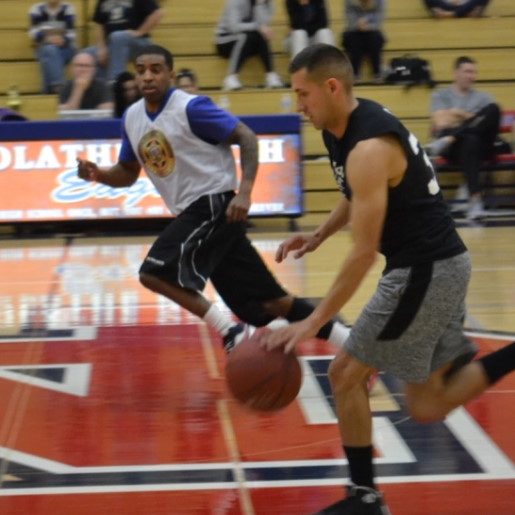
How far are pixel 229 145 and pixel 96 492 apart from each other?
6.95 feet

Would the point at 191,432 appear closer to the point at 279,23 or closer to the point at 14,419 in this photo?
the point at 14,419

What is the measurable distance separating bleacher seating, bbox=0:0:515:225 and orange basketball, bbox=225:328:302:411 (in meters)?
9.81

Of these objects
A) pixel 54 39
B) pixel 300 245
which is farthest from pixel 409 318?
pixel 54 39

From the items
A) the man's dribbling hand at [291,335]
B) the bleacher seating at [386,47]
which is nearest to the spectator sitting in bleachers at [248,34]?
the bleacher seating at [386,47]

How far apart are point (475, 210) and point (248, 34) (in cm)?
390

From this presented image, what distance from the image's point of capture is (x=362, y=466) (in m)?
3.81

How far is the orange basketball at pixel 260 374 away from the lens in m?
4.06

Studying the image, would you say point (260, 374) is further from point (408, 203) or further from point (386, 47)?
point (386, 47)

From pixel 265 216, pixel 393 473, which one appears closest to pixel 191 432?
pixel 393 473

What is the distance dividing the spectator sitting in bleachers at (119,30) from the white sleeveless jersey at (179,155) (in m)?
7.95

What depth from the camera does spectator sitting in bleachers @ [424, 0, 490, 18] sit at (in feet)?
50.0

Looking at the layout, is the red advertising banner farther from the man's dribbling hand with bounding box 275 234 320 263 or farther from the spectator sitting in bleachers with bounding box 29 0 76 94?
the man's dribbling hand with bounding box 275 234 320 263

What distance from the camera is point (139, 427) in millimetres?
5078

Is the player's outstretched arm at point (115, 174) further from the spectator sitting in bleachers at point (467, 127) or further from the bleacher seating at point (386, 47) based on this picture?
the bleacher seating at point (386, 47)
